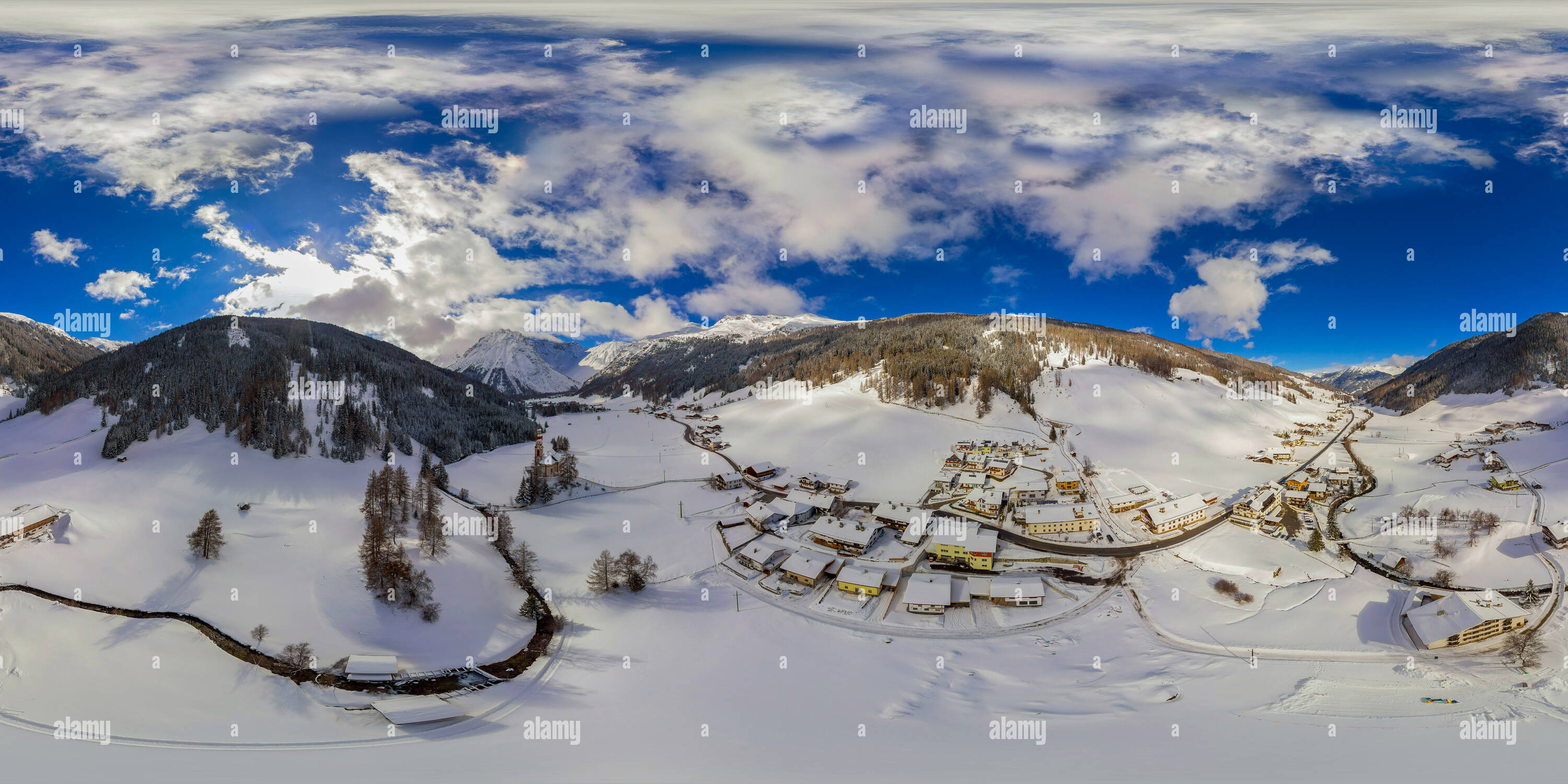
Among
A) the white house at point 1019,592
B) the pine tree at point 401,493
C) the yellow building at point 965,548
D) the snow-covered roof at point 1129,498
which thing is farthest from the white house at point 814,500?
the pine tree at point 401,493

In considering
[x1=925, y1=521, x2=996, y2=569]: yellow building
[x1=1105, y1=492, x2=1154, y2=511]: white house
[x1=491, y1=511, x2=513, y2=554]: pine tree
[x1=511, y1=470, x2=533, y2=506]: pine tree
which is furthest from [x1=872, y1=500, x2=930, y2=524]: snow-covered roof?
[x1=511, y1=470, x2=533, y2=506]: pine tree

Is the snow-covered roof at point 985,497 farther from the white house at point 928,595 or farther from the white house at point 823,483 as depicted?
the white house at point 928,595

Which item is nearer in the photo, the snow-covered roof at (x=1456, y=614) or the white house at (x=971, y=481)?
the snow-covered roof at (x=1456, y=614)

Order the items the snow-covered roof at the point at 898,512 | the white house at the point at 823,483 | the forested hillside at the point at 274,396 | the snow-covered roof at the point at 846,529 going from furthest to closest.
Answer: the forested hillside at the point at 274,396 < the white house at the point at 823,483 < the snow-covered roof at the point at 898,512 < the snow-covered roof at the point at 846,529

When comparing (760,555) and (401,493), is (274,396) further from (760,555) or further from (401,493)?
(760,555)

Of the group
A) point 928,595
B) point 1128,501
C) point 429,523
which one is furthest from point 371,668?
point 1128,501
